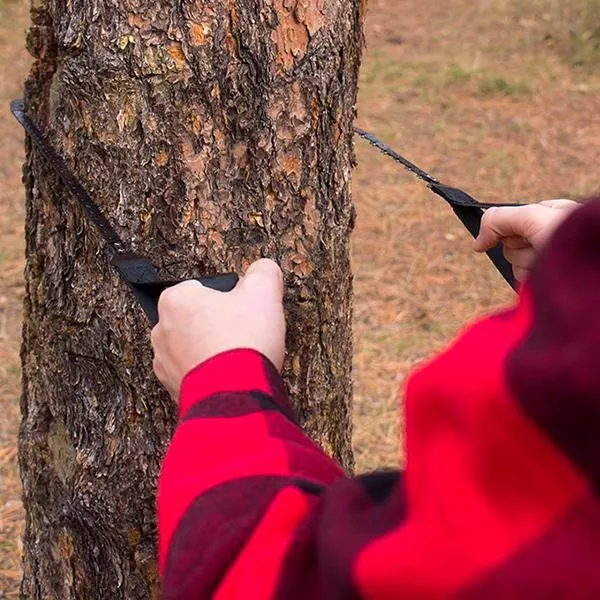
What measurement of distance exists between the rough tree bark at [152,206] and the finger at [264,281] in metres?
0.34

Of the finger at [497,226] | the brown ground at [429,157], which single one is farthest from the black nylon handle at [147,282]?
the brown ground at [429,157]

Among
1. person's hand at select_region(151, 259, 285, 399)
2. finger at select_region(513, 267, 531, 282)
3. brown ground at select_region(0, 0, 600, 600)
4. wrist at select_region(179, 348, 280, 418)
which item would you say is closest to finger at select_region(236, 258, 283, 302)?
person's hand at select_region(151, 259, 285, 399)

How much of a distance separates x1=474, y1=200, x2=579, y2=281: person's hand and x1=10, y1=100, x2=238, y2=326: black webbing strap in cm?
41

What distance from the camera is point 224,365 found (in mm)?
905

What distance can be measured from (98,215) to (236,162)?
0.69 ft

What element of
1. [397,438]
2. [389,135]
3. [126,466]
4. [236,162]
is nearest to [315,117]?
[236,162]

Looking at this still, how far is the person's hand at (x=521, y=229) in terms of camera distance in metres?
1.31

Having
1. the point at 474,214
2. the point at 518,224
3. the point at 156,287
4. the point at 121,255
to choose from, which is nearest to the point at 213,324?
the point at 156,287

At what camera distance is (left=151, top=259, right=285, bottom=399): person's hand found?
0.94 meters

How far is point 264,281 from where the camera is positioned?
1.07 m

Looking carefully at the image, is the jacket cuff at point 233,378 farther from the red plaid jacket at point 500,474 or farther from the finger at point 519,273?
the finger at point 519,273

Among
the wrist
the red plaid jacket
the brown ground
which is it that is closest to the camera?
the red plaid jacket

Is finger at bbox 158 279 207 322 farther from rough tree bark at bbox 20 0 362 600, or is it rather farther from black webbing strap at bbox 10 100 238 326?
rough tree bark at bbox 20 0 362 600

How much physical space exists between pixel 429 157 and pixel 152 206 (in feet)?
12.9
